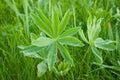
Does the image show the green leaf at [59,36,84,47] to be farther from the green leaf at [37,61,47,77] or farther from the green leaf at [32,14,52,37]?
the green leaf at [37,61,47,77]

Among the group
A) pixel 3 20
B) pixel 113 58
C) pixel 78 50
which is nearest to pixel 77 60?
pixel 78 50

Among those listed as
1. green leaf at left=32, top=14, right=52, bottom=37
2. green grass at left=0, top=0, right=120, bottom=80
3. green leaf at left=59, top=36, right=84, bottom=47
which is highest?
green leaf at left=32, top=14, right=52, bottom=37

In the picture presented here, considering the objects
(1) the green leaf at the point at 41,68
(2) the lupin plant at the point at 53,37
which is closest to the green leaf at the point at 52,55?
(2) the lupin plant at the point at 53,37

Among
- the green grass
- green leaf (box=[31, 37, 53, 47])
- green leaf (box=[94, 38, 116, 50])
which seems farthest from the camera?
the green grass

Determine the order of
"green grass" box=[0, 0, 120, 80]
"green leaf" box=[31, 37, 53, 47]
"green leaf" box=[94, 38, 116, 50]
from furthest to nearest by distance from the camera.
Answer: "green grass" box=[0, 0, 120, 80], "green leaf" box=[94, 38, 116, 50], "green leaf" box=[31, 37, 53, 47]

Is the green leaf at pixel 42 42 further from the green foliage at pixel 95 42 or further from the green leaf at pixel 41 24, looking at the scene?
the green foliage at pixel 95 42

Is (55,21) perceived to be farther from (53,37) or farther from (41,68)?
(41,68)

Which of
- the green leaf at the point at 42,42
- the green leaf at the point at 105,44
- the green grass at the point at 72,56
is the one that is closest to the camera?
the green leaf at the point at 42,42

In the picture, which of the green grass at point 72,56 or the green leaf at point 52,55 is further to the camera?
the green grass at point 72,56

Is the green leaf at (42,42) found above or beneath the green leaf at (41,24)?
beneath

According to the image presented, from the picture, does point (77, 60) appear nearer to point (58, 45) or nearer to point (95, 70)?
point (95, 70)

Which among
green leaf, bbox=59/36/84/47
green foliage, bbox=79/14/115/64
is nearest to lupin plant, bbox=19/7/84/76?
green leaf, bbox=59/36/84/47

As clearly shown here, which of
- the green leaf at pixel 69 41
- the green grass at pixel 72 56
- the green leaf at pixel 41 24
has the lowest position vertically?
the green grass at pixel 72 56
